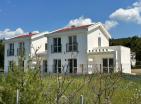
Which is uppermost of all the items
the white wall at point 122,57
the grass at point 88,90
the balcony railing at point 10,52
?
the balcony railing at point 10,52

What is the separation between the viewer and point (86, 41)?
4106 centimetres

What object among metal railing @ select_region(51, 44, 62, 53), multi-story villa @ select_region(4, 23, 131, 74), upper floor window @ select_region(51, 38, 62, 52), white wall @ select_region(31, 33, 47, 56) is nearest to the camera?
multi-story villa @ select_region(4, 23, 131, 74)

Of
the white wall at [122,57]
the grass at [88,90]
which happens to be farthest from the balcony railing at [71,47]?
the grass at [88,90]

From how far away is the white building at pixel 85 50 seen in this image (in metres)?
39.7

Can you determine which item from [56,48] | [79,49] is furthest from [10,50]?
[79,49]

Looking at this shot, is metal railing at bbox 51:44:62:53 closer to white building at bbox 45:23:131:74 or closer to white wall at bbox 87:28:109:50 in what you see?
white building at bbox 45:23:131:74

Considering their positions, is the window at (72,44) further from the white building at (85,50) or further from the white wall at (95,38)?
the white wall at (95,38)

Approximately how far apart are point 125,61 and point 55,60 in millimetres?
8939

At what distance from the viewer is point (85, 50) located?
41.0 m

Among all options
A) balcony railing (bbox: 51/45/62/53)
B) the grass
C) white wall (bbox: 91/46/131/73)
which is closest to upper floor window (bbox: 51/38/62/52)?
balcony railing (bbox: 51/45/62/53)

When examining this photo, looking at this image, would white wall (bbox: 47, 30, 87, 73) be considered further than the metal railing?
No

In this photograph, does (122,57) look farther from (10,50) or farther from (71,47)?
(10,50)

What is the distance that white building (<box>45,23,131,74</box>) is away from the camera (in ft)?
130

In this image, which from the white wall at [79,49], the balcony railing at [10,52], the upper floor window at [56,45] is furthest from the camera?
the balcony railing at [10,52]
